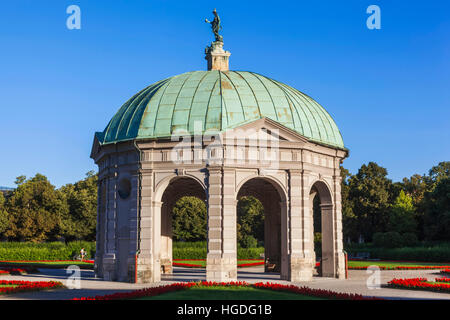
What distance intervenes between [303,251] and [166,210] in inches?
522

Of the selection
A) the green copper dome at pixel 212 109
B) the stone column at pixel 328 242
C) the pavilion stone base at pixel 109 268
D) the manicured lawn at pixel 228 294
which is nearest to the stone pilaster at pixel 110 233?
the pavilion stone base at pixel 109 268

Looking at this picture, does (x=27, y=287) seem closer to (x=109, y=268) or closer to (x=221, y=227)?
(x=109, y=268)

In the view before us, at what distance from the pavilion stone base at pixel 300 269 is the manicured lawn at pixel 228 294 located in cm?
727

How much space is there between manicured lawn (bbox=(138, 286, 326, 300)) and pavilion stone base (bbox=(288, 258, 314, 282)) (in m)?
7.27

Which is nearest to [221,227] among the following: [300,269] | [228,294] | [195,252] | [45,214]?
[300,269]

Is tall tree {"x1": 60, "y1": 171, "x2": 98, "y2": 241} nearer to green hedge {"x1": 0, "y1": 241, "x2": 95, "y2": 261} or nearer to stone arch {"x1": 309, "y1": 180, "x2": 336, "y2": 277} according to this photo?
green hedge {"x1": 0, "y1": 241, "x2": 95, "y2": 261}

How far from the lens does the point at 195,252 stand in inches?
2768

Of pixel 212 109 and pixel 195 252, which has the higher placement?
pixel 212 109

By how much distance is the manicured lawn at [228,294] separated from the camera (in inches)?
926

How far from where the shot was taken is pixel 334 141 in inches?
1548

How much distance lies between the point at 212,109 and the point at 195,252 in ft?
127

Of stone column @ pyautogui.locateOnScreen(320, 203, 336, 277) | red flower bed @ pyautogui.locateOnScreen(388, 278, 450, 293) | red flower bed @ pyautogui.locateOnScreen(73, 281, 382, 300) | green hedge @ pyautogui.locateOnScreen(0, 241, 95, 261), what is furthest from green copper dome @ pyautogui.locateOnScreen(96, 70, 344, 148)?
green hedge @ pyautogui.locateOnScreen(0, 241, 95, 261)

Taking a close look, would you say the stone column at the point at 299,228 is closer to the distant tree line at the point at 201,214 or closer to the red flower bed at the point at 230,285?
the red flower bed at the point at 230,285
